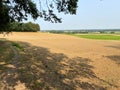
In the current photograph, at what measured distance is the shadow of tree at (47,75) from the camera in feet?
34.9

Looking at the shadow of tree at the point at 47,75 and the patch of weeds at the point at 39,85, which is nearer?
the patch of weeds at the point at 39,85

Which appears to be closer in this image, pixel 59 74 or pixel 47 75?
pixel 47 75

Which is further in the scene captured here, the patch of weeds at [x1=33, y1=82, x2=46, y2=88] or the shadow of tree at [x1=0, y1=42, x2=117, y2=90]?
the shadow of tree at [x1=0, y1=42, x2=117, y2=90]

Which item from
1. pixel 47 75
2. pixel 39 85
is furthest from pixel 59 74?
pixel 39 85

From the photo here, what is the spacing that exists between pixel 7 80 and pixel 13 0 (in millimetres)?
4357

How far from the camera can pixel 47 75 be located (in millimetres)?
12172

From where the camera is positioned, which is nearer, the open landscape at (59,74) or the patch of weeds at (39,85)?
the patch of weeds at (39,85)

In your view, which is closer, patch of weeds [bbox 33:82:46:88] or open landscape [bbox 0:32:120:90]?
patch of weeds [bbox 33:82:46:88]

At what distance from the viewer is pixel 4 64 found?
46.0 ft

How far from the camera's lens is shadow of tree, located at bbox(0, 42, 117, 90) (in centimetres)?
1063

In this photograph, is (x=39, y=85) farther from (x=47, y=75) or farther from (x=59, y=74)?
(x=59, y=74)

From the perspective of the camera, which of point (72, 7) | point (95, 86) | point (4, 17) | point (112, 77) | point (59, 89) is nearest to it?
point (59, 89)

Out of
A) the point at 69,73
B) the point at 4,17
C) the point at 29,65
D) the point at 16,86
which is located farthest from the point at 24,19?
the point at 16,86

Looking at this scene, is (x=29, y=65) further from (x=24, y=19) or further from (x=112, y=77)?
(x=112, y=77)
